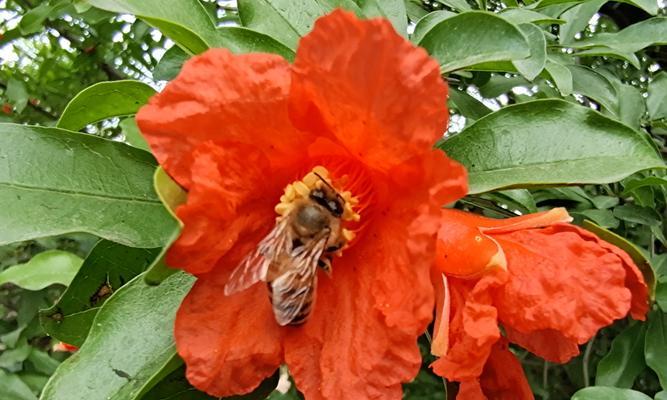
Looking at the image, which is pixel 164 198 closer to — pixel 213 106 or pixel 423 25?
pixel 213 106

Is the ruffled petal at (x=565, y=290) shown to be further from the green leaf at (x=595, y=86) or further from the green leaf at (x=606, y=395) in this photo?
the green leaf at (x=595, y=86)

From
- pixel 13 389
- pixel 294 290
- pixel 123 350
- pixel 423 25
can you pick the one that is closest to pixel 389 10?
pixel 423 25

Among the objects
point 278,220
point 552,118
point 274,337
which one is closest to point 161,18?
point 278,220

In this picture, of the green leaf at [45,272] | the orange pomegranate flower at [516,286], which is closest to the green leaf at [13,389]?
the green leaf at [45,272]

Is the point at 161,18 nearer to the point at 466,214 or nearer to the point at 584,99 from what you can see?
the point at 466,214

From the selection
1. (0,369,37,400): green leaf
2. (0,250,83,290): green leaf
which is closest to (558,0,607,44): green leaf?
(0,250,83,290): green leaf

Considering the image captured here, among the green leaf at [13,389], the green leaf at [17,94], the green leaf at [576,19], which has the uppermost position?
the green leaf at [576,19]
